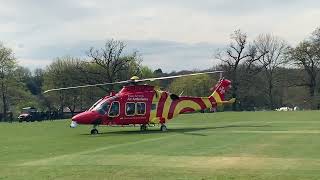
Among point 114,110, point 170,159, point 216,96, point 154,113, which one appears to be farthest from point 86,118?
point 170,159

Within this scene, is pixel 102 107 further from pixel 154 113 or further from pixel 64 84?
pixel 64 84

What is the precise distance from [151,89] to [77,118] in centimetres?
568

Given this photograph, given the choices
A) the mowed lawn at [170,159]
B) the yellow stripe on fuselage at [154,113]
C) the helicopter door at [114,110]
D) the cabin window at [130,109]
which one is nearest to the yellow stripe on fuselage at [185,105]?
the yellow stripe on fuselage at [154,113]

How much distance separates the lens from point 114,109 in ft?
112

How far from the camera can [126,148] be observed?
75.4 feet

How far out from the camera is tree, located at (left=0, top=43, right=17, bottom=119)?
Result: 88938mm

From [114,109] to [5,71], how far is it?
61.8 m

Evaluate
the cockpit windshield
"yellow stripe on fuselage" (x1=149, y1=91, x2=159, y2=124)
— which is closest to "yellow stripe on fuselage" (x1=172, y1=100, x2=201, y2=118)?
"yellow stripe on fuselage" (x1=149, y1=91, x2=159, y2=124)

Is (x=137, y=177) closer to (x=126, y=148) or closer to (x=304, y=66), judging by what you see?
(x=126, y=148)

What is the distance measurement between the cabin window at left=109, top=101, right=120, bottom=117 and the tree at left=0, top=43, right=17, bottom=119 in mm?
58325

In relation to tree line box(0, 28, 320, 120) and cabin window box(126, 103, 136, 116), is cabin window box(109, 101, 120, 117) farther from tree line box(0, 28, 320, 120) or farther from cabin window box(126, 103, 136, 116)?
tree line box(0, 28, 320, 120)

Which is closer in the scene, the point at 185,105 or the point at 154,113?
the point at 154,113

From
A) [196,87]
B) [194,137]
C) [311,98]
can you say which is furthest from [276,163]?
[196,87]

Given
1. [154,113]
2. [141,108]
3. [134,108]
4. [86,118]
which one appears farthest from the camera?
[154,113]
